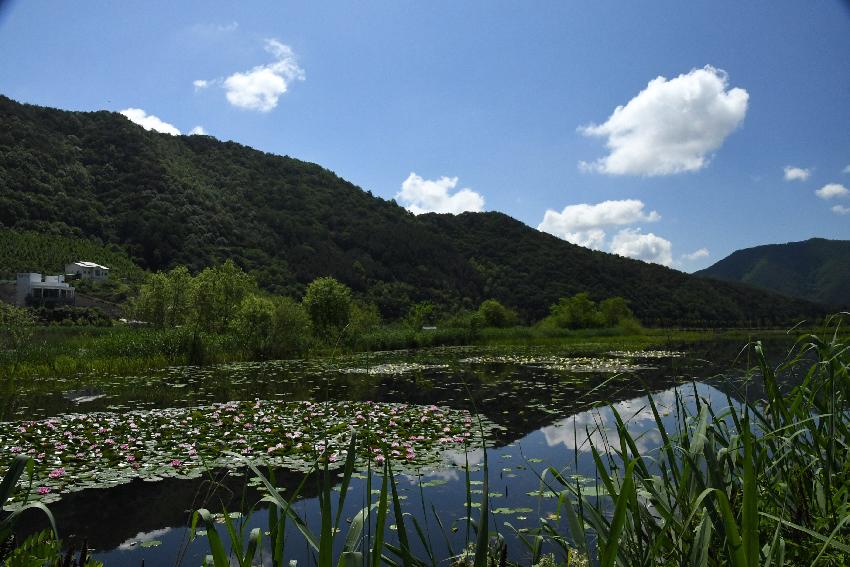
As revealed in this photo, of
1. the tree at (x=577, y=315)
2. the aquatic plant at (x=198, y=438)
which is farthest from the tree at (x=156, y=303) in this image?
the tree at (x=577, y=315)

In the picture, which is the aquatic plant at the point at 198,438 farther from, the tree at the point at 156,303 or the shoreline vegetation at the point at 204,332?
the tree at the point at 156,303

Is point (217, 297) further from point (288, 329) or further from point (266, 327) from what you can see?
point (288, 329)

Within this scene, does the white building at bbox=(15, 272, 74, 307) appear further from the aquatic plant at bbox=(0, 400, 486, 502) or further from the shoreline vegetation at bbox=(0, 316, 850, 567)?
the shoreline vegetation at bbox=(0, 316, 850, 567)

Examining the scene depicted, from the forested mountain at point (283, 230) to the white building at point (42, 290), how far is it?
1132 cm

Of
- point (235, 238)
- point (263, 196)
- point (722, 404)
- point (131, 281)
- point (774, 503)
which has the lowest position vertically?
point (722, 404)

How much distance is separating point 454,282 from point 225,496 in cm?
7106

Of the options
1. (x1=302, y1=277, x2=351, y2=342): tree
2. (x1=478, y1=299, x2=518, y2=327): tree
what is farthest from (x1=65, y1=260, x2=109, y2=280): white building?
(x1=478, y1=299, x2=518, y2=327): tree

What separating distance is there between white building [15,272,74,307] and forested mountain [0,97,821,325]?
446 inches

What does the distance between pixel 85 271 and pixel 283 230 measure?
25.7 metres

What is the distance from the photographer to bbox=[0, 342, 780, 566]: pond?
3.98 meters

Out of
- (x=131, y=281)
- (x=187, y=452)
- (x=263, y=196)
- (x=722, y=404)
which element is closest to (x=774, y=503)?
(x=187, y=452)

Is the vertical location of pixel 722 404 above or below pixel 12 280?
below

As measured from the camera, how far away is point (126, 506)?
4691mm

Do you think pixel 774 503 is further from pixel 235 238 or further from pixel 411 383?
pixel 235 238
